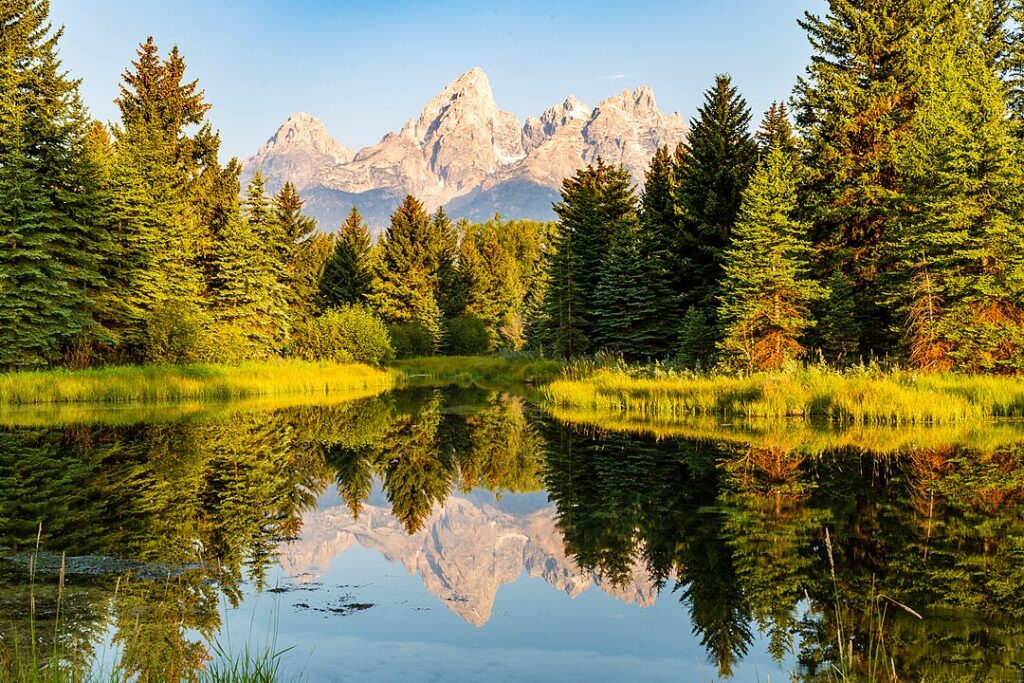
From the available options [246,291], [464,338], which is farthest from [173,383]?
[464,338]

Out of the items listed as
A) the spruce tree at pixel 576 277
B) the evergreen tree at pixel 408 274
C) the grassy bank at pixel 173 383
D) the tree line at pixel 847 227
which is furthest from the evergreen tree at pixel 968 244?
the evergreen tree at pixel 408 274

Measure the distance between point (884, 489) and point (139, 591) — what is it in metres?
11.4

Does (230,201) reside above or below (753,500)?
above

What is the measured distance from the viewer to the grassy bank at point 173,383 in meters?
29.8

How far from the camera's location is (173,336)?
40.1m

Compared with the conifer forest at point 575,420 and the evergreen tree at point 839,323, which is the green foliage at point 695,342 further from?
the evergreen tree at point 839,323

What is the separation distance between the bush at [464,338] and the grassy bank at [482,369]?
1179 cm

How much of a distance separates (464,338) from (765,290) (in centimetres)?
4736

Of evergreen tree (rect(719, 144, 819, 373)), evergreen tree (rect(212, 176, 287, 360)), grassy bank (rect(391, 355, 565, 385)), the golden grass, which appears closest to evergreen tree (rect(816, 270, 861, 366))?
evergreen tree (rect(719, 144, 819, 373))

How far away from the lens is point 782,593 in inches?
316

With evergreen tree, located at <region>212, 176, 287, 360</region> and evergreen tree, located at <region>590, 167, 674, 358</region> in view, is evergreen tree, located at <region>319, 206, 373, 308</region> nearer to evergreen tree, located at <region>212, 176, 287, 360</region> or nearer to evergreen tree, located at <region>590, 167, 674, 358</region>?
evergreen tree, located at <region>212, 176, 287, 360</region>

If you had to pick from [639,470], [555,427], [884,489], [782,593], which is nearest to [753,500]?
[884,489]

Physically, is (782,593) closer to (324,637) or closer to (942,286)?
(324,637)

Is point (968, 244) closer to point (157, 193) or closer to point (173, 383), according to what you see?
point (173, 383)
